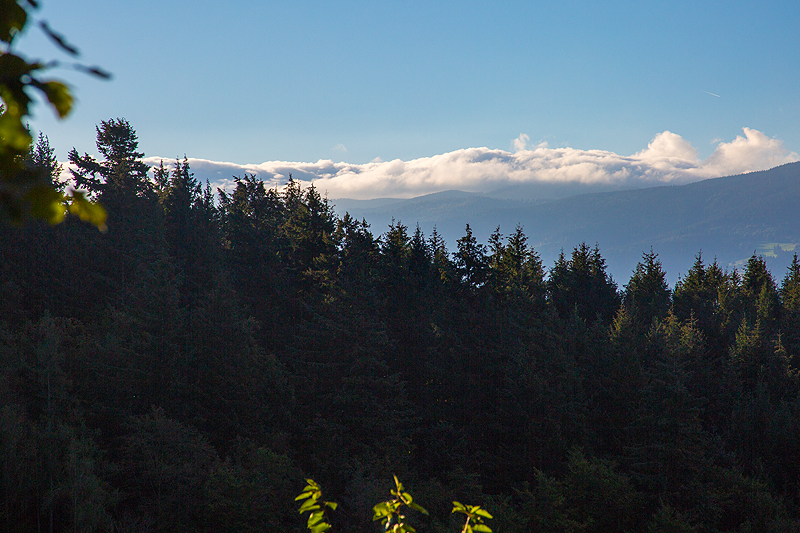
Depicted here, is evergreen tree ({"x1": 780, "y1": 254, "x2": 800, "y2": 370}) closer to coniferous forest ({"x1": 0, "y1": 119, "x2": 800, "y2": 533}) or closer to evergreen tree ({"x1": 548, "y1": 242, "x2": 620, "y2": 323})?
coniferous forest ({"x1": 0, "y1": 119, "x2": 800, "y2": 533})

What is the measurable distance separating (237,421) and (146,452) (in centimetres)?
618

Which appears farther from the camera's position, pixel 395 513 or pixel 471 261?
pixel 471 261

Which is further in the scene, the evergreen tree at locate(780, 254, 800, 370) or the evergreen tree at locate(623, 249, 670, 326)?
the evergreen tree at locate(623, 249, 670, 326)

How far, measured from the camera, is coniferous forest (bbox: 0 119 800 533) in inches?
703

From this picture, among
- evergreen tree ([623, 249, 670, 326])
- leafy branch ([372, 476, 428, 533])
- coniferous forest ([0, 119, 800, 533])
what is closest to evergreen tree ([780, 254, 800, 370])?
coniferous forest ([0, 119, 800, 533])

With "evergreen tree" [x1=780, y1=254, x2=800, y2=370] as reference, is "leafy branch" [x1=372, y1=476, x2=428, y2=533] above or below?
above

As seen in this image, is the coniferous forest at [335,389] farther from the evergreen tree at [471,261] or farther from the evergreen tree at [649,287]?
the evergreen tree at [649,287]

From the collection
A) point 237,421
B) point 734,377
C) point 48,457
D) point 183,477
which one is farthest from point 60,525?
point 734,377

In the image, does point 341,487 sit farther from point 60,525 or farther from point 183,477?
point 60,525

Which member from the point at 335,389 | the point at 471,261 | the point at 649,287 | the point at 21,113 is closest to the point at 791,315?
the point at 649,287

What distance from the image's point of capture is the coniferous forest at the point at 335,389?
58.6ft

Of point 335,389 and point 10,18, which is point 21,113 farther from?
point 335,389

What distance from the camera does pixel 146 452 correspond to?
18297 mm

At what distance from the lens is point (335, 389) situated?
28047 millimetres
